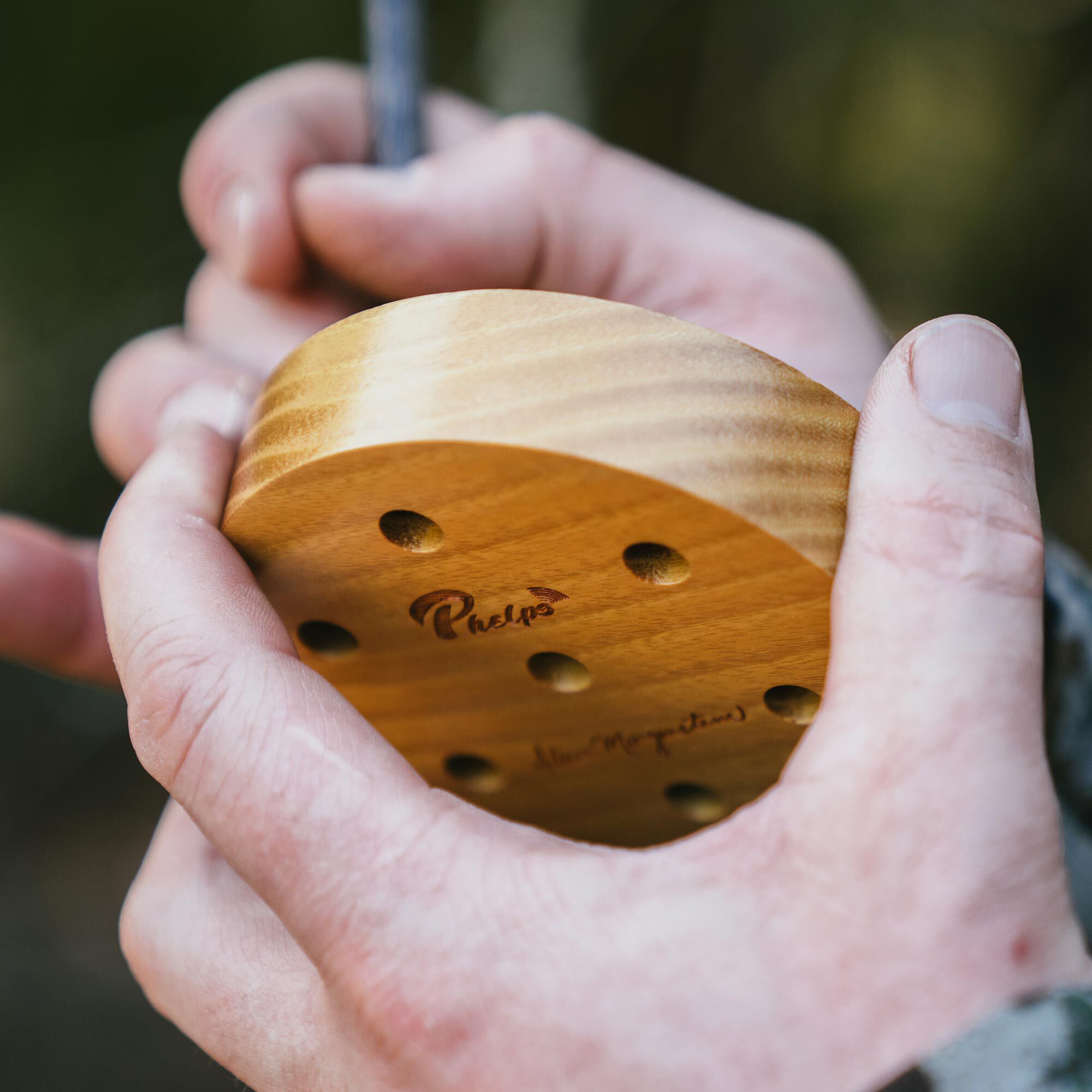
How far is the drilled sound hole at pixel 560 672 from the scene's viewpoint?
0.33 meters

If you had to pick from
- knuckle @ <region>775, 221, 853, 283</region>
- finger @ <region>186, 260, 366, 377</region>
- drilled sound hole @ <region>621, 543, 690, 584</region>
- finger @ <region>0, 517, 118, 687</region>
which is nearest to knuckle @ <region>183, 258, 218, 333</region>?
finger @ <region>186, 260, 366, 377</region>

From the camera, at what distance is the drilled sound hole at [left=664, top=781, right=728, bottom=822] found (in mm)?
383

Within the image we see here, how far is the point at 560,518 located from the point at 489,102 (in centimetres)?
97

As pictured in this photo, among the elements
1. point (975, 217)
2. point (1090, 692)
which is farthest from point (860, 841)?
point (975, 217)

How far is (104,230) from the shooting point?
101 centimetres

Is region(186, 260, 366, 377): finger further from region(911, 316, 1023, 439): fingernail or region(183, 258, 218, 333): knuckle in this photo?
region(911, 316, 1023, 439): fingernail

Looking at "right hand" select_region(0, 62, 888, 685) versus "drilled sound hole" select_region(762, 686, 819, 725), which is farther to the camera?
"right hand" select_region(0, 62, 888, 685)

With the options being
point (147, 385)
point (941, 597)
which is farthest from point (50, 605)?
point (941, 597)

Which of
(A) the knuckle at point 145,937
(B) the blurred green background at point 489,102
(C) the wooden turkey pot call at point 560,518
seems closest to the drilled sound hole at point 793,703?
(C) the wooden turkey pot call at point 560,518

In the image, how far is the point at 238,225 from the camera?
583 mm

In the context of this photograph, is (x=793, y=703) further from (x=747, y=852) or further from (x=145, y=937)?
(x=145, y=937)

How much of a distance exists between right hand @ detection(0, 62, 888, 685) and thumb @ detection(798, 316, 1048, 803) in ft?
1.04

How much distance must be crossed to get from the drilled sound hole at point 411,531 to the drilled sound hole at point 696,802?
15cm
